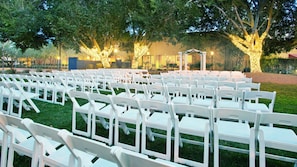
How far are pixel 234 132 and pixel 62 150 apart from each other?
1793 mm

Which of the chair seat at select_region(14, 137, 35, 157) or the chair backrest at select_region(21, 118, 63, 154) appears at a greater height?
the chair backrest at select_region(21, 118, 63, 154)

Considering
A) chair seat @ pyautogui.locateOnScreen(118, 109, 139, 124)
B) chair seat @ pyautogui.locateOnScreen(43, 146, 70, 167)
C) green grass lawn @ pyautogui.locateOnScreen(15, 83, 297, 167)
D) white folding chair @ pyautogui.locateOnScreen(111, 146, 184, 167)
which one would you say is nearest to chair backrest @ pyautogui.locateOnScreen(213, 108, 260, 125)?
green grass lawn @ pyautogui.locateOnScreen(15, 83, 297, 167)

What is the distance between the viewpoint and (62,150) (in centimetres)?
223

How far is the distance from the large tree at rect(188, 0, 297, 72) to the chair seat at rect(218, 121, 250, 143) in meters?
13.1

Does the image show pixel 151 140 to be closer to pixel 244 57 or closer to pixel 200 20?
pixel 200 20

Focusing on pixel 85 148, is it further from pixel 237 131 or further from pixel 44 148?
pixel 237 131

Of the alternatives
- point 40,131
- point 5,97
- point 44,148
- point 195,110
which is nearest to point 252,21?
point 5,97

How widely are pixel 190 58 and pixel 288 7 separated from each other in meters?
11.5

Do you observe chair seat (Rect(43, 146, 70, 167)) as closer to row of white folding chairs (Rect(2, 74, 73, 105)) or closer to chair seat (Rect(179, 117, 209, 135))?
chair seat (Rect(179, 117, 209, 135))

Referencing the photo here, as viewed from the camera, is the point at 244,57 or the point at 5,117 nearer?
the point at 5,117

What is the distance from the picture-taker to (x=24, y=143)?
8.00 ft

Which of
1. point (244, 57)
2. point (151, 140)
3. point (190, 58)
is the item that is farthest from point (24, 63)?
point (151, 140)

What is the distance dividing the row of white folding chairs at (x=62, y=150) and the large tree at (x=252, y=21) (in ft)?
46.8

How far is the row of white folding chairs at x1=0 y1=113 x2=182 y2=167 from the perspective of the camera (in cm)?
130
